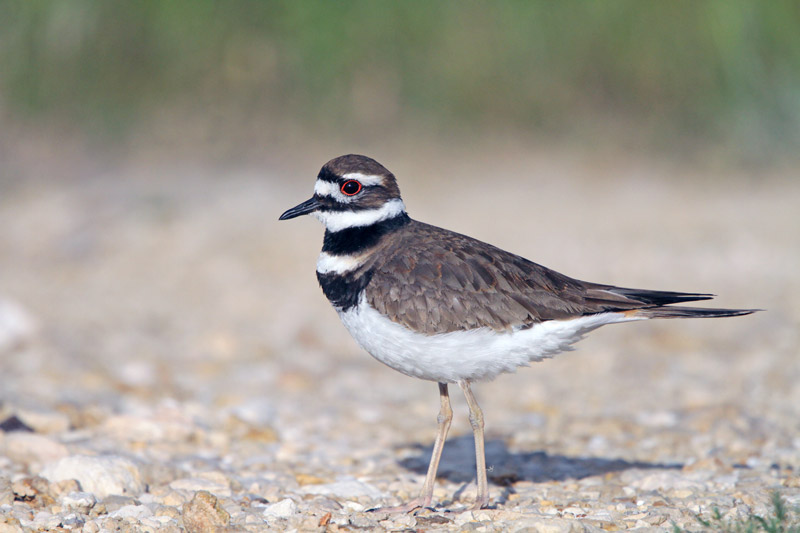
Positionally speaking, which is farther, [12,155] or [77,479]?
[12,155]

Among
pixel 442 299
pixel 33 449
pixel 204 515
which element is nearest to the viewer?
pixel 204 515

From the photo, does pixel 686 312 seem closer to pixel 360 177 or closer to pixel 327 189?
pixel 360 177

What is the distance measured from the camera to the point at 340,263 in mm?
4582

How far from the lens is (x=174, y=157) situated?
1066 centimetres

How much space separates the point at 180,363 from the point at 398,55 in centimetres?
520

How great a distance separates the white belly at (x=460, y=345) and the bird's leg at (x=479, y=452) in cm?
10

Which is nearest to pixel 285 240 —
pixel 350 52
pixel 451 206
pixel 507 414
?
pixel 451 206

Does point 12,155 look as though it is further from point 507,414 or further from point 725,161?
point 725,161

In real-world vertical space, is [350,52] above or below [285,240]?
above

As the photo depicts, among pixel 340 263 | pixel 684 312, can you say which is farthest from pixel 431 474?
pixel 684 312

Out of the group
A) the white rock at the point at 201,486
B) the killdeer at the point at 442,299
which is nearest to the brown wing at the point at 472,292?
the killdeer at the point at 442,299

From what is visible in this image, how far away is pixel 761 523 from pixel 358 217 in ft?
7.67

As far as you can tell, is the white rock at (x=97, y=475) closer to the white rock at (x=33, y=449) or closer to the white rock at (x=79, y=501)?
the white rock at (x=79, y=501)

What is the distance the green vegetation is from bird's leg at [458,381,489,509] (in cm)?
98
